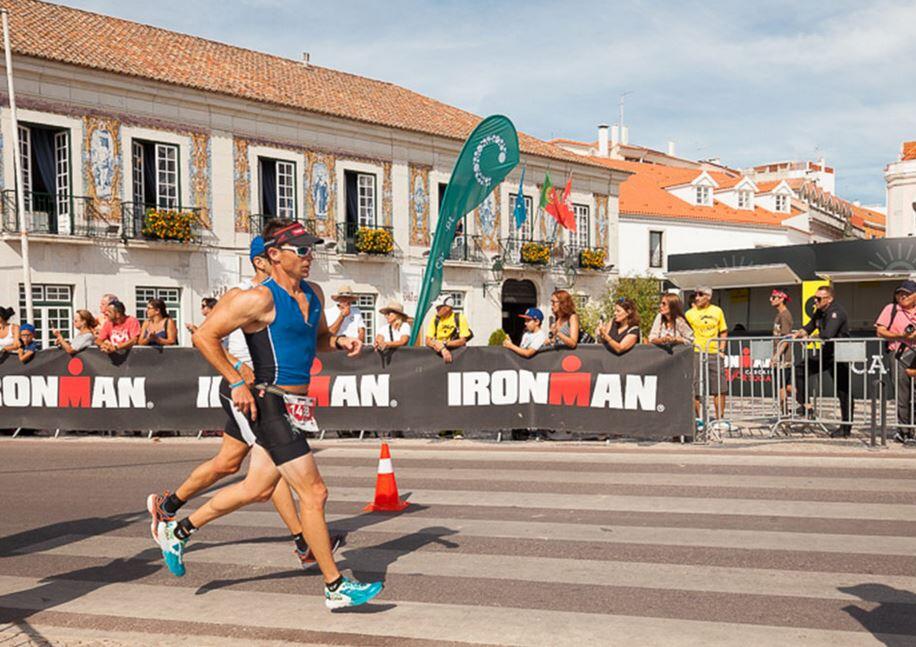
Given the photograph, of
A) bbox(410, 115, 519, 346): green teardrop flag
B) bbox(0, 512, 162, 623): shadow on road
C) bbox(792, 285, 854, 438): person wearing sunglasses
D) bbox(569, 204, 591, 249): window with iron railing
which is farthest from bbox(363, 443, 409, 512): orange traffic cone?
bbox(569, 204, 591, 249): window with iron railing

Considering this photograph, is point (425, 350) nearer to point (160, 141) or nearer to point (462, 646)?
point (462, 646)

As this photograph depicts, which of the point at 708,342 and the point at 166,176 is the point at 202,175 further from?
the point at 708,342

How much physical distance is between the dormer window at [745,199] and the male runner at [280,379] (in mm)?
57546

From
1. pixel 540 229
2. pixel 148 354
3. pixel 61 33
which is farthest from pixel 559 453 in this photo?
pixel 540 229

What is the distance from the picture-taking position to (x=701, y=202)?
56.6 metres

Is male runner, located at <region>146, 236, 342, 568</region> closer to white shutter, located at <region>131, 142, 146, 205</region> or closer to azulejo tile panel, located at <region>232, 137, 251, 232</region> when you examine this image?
white shutter, located at <region>131, 142, 146, 205</region>

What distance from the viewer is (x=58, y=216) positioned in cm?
2419

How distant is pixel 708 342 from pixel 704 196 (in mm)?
46974

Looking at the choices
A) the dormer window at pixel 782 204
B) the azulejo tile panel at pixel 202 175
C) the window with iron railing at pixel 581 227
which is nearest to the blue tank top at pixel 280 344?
the azulejo tile panel at pixel 202 175

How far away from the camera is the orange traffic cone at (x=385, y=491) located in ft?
24.5

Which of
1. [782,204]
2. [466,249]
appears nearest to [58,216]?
[466,249]

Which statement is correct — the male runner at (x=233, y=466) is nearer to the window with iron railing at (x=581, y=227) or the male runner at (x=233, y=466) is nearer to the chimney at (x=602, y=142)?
the window with iron railing at (x=581, y=227)

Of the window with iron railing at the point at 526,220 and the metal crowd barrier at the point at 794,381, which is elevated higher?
→ the window with iron railing at the point at 526,220

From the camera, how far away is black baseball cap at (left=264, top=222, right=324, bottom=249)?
507 cm
